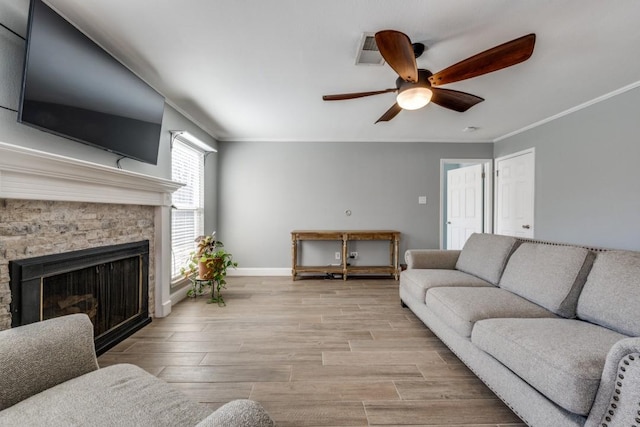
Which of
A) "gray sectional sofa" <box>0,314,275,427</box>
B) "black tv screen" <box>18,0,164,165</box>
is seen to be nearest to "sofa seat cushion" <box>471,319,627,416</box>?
"gray sectional sofa" <box>0,314,275,427</box>

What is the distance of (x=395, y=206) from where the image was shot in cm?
497

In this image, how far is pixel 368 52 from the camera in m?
2.18

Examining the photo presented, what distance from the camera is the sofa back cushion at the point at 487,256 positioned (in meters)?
2.55

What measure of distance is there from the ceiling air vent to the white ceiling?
53 millimetres

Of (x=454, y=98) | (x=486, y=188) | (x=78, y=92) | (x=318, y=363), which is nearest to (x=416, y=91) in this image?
(x=454, y=98)

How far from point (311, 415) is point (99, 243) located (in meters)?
2.00

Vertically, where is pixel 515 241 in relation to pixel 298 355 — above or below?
above

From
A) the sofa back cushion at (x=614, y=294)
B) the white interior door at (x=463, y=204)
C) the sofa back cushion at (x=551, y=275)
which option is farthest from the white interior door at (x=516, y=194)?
the sofa back cushion at (x=614, y=294)

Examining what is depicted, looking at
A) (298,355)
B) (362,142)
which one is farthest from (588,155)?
(298,355)

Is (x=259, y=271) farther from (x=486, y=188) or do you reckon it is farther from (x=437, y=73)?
(x=486, y=188)

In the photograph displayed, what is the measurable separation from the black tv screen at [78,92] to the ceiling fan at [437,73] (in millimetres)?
1631

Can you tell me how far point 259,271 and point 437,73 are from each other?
394 centimetres

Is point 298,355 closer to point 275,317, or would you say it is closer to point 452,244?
point 275,317

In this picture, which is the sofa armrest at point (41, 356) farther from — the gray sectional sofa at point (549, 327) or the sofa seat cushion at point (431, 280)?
the sofa seat cushion at point (431, 280)
